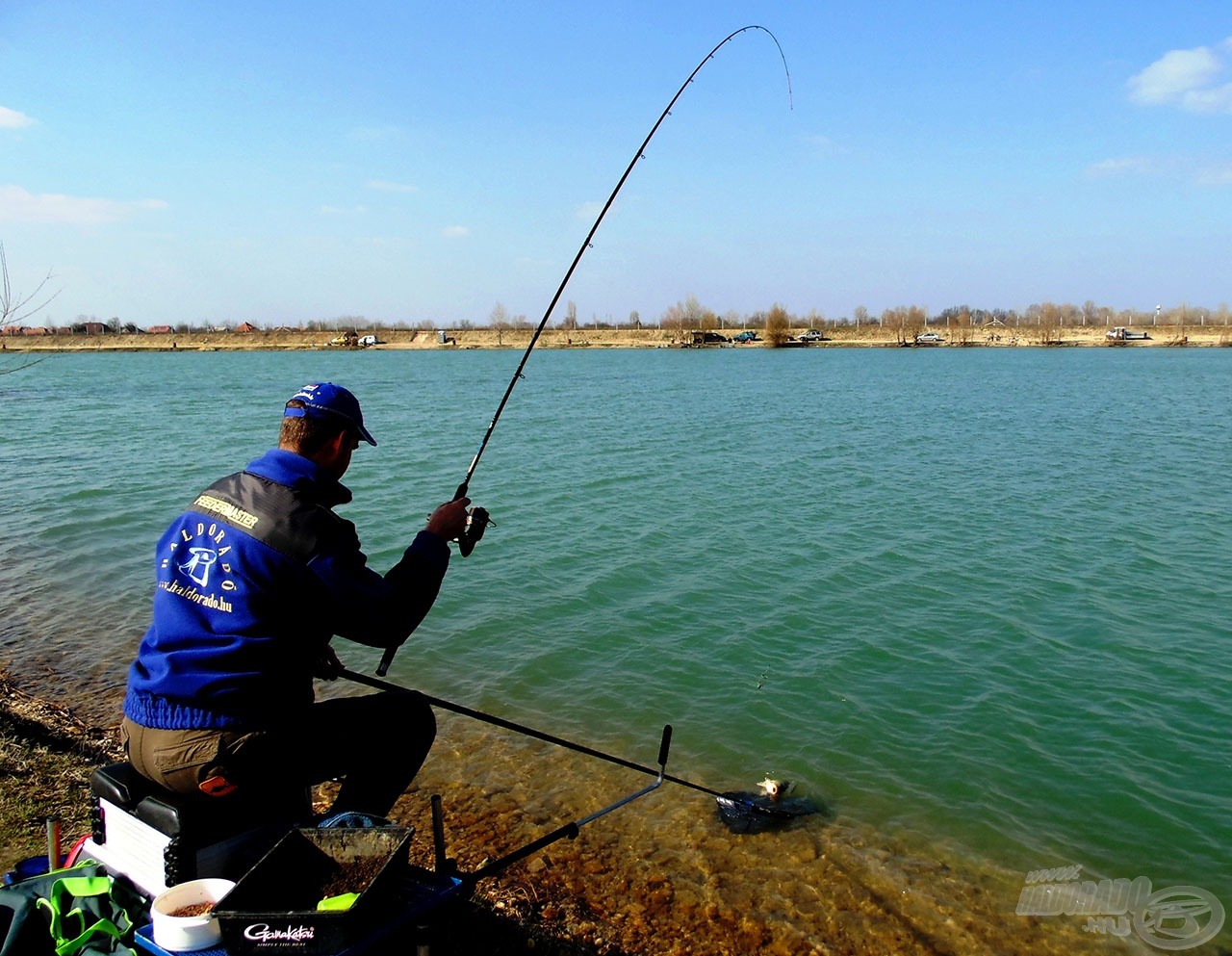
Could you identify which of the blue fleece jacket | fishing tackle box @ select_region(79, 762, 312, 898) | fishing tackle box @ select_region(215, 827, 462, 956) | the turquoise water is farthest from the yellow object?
the turquoise water

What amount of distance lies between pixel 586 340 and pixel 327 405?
121031mm

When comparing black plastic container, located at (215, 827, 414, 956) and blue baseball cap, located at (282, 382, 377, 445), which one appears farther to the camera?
blue baseball cap, located at (282, 382, 377, 445)

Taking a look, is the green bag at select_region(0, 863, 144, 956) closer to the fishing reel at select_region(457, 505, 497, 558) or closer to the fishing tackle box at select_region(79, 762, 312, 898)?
the fishing tackle box at select_region(79, 762, 312, 898)

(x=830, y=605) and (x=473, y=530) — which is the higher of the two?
(x=473, y=530)

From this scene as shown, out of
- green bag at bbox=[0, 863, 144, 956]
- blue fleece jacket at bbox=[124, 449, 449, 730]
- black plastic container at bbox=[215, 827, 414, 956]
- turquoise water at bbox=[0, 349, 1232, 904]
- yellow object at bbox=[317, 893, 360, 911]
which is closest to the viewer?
black plastic container at bbox=[215, 827, 414, 956]

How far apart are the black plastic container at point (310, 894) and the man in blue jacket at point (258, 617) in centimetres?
35

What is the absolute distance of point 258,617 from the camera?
10.3ft

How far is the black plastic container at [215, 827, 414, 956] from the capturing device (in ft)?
8.98

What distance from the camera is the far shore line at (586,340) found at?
108062 mm

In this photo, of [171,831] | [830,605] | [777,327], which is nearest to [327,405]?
[171,831]

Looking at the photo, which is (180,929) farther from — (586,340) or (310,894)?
(586,340)

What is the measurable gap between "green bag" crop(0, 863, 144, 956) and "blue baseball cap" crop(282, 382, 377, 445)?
182 cm

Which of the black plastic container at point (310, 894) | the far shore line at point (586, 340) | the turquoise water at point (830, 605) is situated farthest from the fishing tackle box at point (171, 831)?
the far shore line at point (586, 340)

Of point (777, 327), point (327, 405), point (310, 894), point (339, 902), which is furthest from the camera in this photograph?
point (777, 327)
